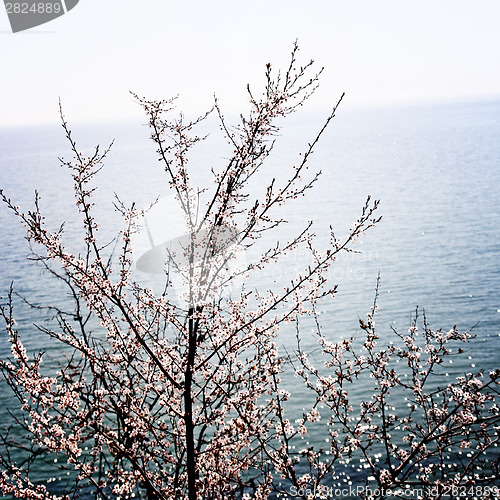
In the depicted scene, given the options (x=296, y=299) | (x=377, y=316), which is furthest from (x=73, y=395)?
(x=377, y=316)

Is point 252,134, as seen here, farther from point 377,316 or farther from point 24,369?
point 377,316

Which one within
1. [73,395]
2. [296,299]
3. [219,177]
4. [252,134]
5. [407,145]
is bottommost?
[407,145]

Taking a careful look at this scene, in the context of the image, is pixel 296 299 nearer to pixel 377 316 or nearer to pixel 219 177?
pixel 219 177

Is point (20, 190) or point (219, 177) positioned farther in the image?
point (20, 190)

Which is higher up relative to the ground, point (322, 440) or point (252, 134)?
point (252, 134)

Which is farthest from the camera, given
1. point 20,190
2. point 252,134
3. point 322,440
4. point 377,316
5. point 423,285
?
point 20,190

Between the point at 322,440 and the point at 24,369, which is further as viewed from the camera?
the point at 322,440

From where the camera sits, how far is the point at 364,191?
102 metres

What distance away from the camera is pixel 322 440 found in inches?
1066

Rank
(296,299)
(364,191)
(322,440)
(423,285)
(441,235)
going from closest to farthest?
(296,299) → (322,440) → (423,285) → (441,235) → (364,191)

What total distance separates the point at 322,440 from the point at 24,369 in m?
22.8

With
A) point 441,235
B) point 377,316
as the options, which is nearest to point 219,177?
point 377,316

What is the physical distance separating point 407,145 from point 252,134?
195 meters

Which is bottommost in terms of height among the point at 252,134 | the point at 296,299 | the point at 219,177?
the point at 296,299
